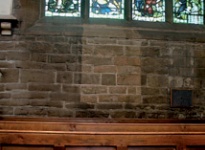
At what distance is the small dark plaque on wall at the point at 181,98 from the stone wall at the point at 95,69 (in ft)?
0.19

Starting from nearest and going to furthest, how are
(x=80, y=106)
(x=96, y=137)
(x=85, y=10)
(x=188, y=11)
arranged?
(x=96, y=137) < (x=80, y=106) < (x=85, y=10) < (x=188, y=11)

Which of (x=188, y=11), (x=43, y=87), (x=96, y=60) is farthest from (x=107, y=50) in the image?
(x=188, y=11)

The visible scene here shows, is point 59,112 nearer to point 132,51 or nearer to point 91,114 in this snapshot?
point 91,114

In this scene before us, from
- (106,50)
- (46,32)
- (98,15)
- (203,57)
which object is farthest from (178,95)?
(46,32)

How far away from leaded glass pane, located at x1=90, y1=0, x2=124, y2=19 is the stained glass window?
0.77 metres

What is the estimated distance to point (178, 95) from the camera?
3.90 meters

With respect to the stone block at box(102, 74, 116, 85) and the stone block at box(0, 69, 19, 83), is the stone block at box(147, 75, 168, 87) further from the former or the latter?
the stone block at box(0, 69, 19, 83)

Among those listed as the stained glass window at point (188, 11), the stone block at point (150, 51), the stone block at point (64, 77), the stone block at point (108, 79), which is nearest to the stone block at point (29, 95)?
the stone block at point (64, 77)

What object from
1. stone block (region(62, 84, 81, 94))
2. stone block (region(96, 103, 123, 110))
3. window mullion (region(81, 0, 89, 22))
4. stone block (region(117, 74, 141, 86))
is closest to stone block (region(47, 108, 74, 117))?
stone block (region(62, 84, 81, 94))

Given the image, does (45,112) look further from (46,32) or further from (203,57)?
(203,57)

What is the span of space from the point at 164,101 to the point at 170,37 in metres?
0.85

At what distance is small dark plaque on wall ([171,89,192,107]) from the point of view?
12.7ft

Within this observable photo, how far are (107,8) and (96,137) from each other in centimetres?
203

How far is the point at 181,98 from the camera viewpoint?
12.8 ft
